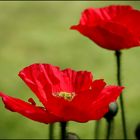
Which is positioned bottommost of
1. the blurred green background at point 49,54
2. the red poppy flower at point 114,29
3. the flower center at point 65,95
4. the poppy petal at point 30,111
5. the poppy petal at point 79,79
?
the poppy petal at point 30,111

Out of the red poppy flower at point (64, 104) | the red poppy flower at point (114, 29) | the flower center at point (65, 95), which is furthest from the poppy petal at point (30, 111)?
the red poppy flower at point (114, 29)

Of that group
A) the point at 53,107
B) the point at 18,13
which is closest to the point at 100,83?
the point at 53,107

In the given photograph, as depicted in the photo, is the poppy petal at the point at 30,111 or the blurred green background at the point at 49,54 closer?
the poppy petal at the point at 30,111

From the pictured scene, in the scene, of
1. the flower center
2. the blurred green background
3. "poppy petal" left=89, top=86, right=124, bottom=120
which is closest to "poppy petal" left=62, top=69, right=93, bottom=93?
the flower center

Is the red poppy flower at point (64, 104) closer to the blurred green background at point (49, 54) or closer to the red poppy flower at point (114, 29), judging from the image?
the red poppy flower at point (114, 29)

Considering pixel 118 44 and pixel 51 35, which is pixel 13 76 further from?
pixel 118 44

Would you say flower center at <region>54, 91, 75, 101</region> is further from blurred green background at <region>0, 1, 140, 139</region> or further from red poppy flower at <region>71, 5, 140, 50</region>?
blurred green background at <region>0, 1, 140, 139</region>
